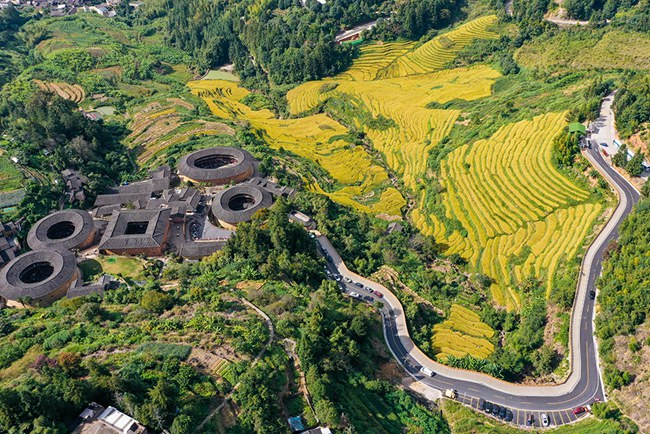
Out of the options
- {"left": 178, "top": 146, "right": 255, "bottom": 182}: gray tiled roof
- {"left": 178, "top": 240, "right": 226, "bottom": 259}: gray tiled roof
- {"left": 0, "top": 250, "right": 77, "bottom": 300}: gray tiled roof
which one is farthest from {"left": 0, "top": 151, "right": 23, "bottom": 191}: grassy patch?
{"left": 178, "top": 240, "right": 226, "bottom": 259}: gray tiled roof

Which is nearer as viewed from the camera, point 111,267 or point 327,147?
point 111,267

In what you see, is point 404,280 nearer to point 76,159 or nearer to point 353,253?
point 353,253

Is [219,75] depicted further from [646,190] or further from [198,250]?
[646,190]

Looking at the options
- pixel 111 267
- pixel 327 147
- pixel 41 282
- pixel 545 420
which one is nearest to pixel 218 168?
pixel 327 147

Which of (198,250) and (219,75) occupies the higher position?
(198,250)

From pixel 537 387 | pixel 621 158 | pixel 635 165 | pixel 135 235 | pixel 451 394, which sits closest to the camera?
pixel 451 394

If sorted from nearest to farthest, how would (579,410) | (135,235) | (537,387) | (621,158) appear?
(579,410), (537,387), (135,235), (621,158)

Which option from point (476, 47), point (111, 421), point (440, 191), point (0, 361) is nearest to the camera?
point (111, 421)

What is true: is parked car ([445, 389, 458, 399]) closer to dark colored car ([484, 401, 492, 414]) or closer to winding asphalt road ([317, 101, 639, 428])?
winding asphalt road ([317, 101, 639, 428])

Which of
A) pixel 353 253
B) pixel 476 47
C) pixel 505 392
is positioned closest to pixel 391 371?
pixel 505 392
